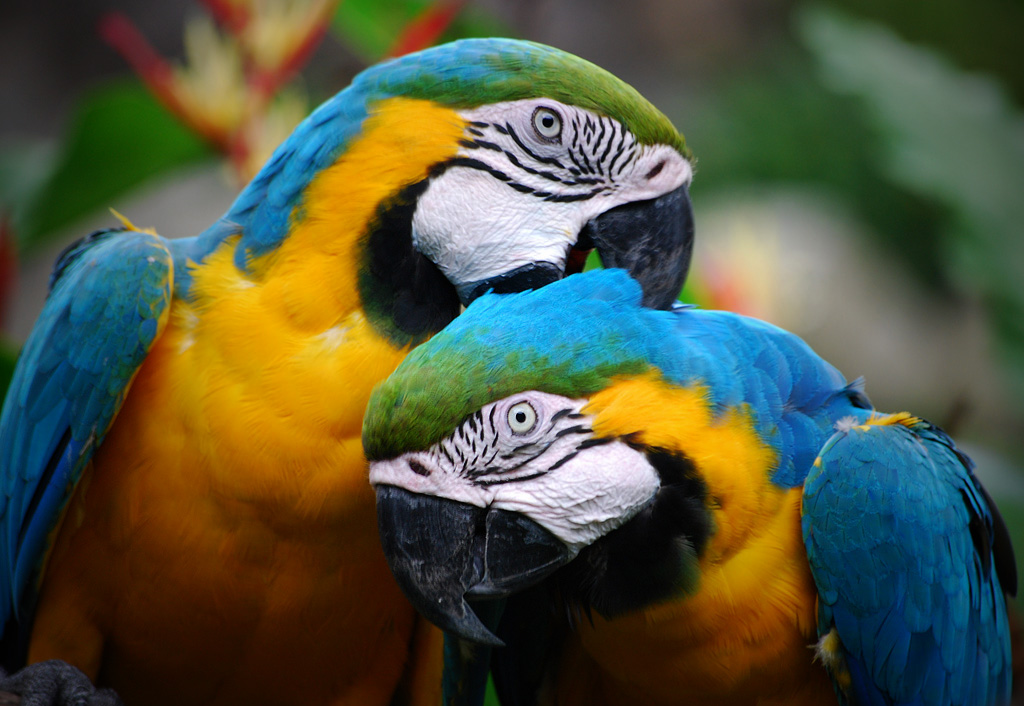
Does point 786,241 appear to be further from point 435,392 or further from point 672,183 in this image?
point 435,392

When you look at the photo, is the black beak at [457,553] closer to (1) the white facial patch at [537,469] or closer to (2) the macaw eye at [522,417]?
(1) the white facial patch at [537,469]

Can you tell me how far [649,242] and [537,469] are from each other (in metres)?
0.59

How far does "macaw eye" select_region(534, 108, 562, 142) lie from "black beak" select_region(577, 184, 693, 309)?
0.18 meters

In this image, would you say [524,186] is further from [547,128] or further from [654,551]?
[654,551]

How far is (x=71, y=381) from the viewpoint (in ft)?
5.68

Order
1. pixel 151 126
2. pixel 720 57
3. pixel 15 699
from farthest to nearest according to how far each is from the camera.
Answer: pixel 720 57, pixel 151 126, pixel 15 699

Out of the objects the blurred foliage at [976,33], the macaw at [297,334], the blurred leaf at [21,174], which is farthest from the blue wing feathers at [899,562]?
the blurred foliage at [976,33]

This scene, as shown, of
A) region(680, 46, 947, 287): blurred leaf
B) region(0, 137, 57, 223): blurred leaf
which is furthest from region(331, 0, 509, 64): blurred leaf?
region(680, 46, 947, 287): blurred leaf

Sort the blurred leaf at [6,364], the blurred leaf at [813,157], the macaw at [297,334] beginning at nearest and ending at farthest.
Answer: the macaw at [297,334]
the blurred leaf at [6,364]
the blurred leaf at [813,157]

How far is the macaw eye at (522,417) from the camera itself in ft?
4.43

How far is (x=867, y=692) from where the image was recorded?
1591 mm

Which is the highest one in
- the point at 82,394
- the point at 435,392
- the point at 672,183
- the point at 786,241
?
the point at 672,183

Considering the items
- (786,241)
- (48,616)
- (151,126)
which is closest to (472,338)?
(48,616)

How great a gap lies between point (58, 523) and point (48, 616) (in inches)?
9.0
